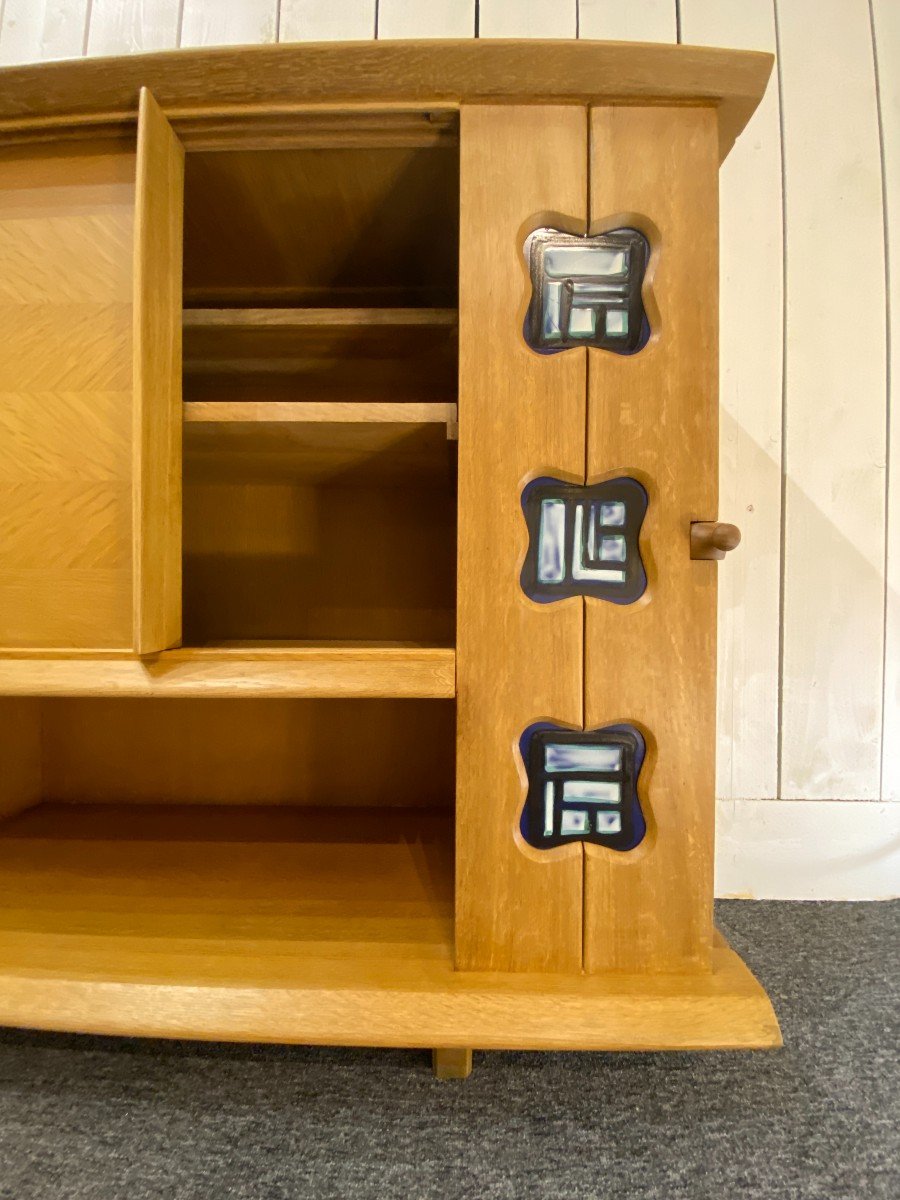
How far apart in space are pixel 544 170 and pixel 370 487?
0.55m

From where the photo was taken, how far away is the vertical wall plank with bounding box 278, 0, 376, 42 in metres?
0.99

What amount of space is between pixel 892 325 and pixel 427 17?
2.94ft

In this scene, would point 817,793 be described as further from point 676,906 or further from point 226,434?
point 226,434

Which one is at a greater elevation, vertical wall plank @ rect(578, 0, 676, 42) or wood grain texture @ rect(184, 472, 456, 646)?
vertical wall plank @ rect(578, 0, 676, 42)

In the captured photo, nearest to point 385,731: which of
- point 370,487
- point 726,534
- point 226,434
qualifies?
point 370,487

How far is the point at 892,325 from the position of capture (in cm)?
97

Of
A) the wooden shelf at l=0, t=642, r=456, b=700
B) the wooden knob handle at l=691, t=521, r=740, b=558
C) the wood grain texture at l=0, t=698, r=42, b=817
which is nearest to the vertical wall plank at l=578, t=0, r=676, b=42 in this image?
the wooden knob handle at l=691, t=521, r=740, b=558

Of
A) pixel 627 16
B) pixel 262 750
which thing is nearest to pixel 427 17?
pixel 627 16

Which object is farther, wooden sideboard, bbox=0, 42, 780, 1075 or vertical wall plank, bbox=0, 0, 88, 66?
vertical wall plank, bbox=0, 0, 88, 66

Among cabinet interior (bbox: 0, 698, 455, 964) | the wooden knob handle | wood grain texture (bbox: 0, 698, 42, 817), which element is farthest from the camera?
wood grain texture (bbox: 0, 698, 42, 817)

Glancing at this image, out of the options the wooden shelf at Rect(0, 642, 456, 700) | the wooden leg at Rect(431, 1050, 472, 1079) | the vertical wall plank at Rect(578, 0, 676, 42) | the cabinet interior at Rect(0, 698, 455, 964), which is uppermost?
the vertical wall plank at Rect(578, 0, 676, 42)

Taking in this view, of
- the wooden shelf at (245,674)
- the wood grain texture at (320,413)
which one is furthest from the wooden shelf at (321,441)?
the wooden shelf at (245,674)

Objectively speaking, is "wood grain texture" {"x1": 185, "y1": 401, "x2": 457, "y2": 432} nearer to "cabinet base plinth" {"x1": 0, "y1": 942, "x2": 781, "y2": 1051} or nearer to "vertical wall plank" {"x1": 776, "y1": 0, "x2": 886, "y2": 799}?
"cabinet base plinth" {"x1": 0, "y1": 942, "x2": 781, "y2": 1051}

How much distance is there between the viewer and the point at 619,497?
59cm
